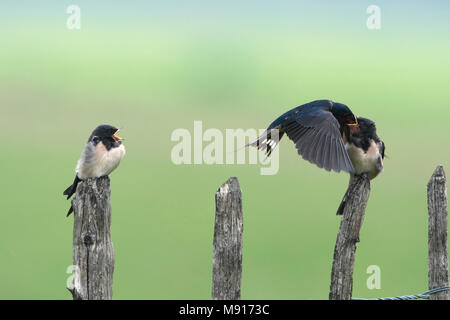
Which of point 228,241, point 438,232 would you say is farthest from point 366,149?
point 228,241

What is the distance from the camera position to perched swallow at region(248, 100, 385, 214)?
3.81 meters

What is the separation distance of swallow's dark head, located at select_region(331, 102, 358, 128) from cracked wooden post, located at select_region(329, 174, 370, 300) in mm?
747

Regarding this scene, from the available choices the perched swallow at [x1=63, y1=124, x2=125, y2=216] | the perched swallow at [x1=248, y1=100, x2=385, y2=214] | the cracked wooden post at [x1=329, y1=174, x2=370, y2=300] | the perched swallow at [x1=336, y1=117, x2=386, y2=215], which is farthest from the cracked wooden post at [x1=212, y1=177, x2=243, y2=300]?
the perched swallow at [x1=63, y1=124, x2=125, y2=216]

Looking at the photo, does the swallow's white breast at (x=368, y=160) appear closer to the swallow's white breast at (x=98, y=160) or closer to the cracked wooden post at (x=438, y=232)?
the cracked wooden post at (x=438, y=232)

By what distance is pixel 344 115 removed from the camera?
164 inches

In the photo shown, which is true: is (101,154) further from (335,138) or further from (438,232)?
(438,232)

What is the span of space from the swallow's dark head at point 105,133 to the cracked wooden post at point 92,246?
105 centimetres

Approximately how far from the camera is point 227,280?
10.2 feet

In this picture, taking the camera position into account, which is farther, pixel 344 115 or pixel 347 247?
pixel 344 115

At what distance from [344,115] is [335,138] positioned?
299 mm

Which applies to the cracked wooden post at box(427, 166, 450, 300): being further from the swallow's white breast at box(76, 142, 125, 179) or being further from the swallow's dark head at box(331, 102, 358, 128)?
the swallow's white breast at box(76, 142, 125, 179)
